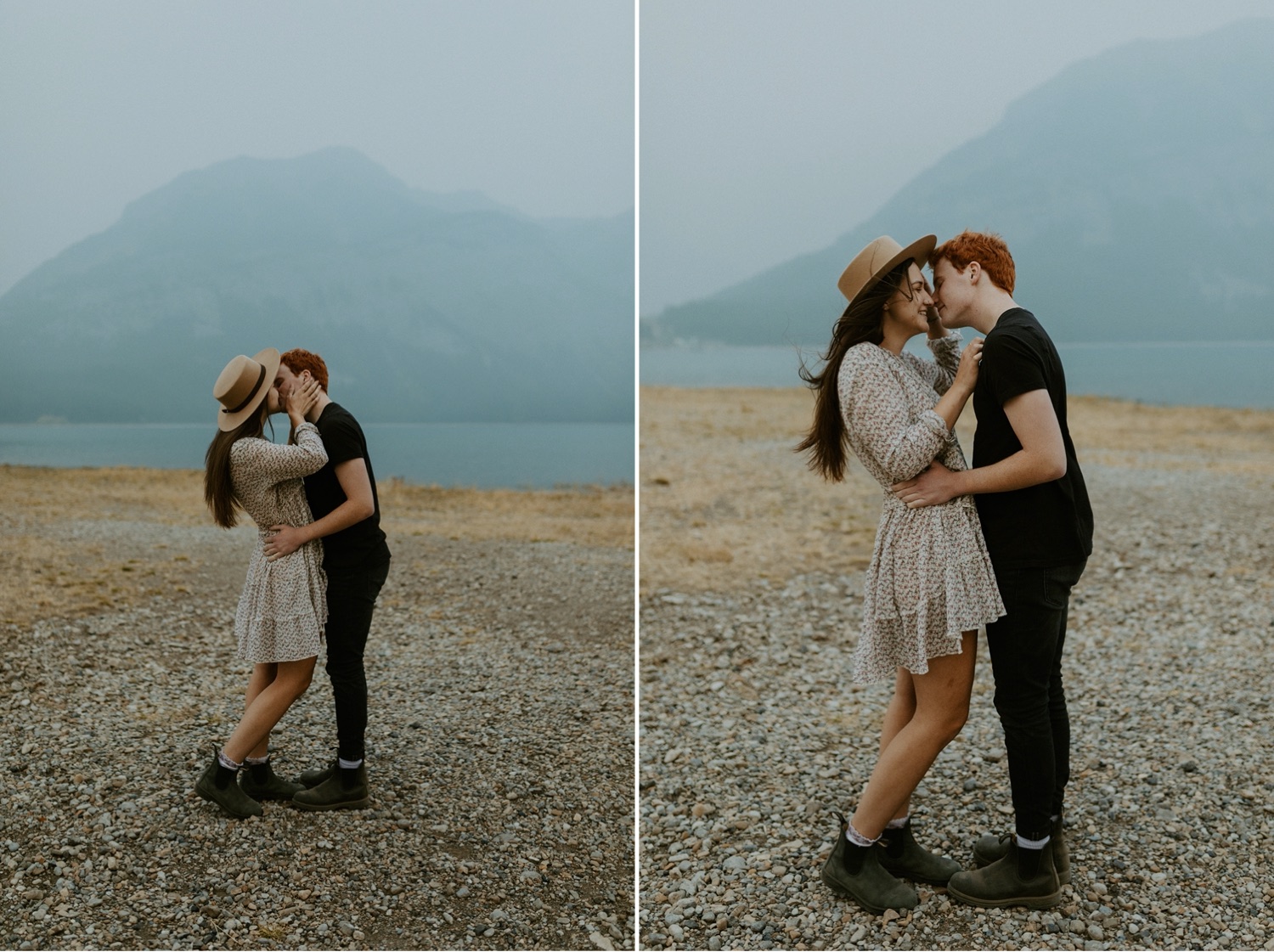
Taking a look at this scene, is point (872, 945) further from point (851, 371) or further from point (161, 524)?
point (161, 524)

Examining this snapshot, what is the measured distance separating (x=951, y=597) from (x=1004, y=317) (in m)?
0.75

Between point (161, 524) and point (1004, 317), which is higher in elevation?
point (1004, 317)

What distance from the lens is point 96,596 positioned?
19.9 feet

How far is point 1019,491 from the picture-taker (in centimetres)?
261

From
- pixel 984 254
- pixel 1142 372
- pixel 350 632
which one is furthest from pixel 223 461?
pixel 1142 372

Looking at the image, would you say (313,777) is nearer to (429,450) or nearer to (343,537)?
(343,537)

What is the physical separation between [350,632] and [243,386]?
890 mm

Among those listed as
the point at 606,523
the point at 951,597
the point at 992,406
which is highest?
the point at 992,406

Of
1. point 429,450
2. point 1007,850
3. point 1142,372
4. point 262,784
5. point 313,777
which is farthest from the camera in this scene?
point 1142,372

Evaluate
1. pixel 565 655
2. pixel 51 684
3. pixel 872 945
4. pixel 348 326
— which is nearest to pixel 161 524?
pixel 51 684

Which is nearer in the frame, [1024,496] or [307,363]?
[1024,496]

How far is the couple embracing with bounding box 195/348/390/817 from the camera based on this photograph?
314 centimetres

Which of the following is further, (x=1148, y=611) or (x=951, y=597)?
(x=1148, y=611)

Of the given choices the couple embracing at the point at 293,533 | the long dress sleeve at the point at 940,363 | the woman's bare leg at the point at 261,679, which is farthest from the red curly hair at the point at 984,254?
the woman's bare leg at the point at 261,679
